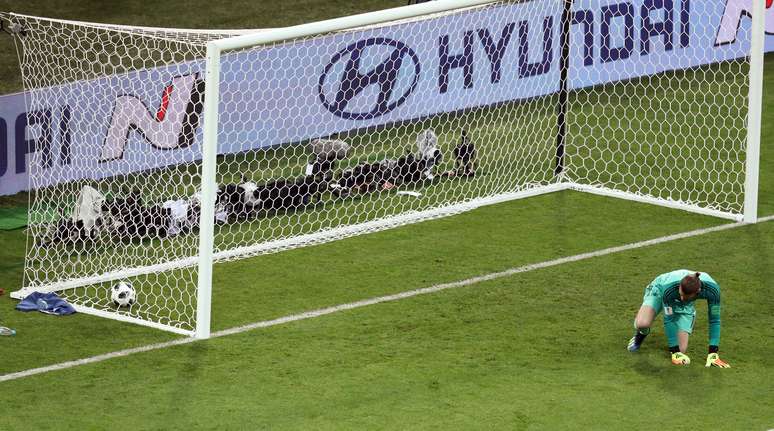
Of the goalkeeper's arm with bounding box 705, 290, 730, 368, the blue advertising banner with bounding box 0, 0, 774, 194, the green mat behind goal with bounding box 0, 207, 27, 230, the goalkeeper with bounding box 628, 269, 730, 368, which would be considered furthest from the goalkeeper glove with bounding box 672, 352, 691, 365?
the green mat behind goal with bounding box 0, 207, 27, 230

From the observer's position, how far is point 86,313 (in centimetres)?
1300

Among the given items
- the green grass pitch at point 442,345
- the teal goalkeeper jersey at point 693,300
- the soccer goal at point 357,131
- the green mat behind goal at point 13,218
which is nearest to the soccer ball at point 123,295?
the soccer goal at point 357,131

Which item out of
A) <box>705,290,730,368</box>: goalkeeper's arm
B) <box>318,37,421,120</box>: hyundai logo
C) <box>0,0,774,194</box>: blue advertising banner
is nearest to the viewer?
<box>705,290,730,368</box>: goalkeeper's arm

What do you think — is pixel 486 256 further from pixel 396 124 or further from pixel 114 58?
pixel 114 58

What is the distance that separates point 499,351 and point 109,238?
4.00 metres

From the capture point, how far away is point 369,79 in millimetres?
17078

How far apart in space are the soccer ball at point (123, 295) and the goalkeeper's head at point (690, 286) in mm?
4508

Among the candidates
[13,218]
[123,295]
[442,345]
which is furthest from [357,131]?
[442,345]

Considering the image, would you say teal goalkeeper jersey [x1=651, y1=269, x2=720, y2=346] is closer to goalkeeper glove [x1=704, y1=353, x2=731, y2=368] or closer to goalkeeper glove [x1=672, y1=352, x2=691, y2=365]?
goalkeeper glove [x1=704, y1=353, x2=731, y2=368]

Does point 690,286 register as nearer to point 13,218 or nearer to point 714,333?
point 714,333

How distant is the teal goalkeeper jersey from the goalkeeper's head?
7 cm

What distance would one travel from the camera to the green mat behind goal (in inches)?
600

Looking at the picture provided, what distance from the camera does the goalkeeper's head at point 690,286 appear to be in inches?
453

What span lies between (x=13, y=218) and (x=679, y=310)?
22.7 ft
